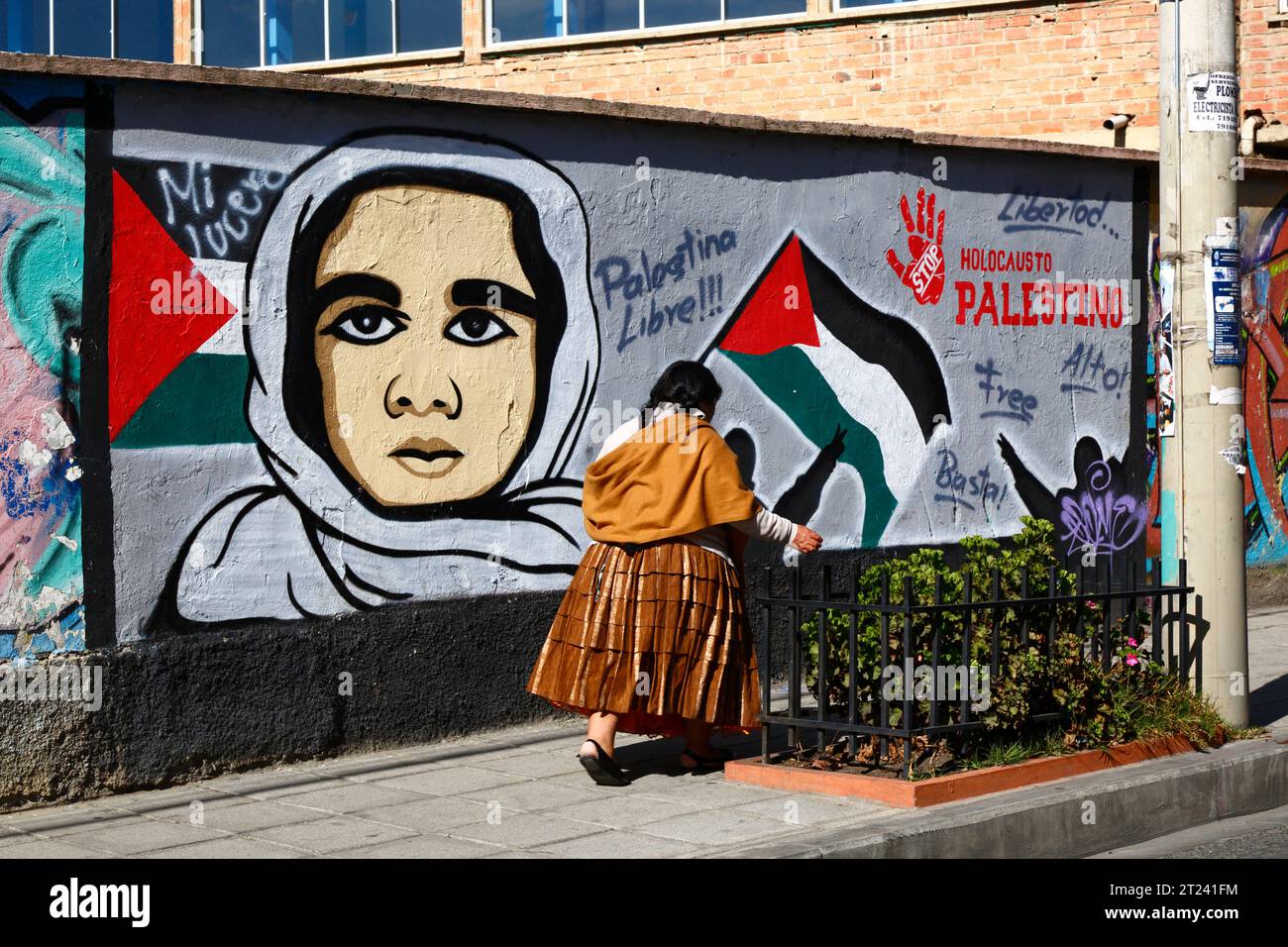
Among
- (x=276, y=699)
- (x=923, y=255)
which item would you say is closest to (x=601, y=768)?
(x=276, y=699)

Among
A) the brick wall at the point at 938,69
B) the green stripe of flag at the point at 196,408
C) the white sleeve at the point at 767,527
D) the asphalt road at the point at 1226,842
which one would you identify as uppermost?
the brick wall at the point at 938,69

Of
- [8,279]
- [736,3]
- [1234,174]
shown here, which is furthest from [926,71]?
[8,279]

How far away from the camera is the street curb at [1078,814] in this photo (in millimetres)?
5734

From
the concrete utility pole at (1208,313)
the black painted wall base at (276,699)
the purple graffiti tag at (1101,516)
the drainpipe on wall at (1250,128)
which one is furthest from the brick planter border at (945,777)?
the drainpipe on wall at (1250,128)

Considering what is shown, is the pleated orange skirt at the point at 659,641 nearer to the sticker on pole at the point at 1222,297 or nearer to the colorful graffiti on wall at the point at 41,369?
the colorful graffiti on wall at the point at 41,369

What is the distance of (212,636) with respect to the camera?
6992mm

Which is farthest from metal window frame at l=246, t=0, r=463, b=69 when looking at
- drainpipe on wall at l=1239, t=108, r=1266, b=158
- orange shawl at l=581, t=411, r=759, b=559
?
orange shawl at l=581, t=411, r=759, b=559

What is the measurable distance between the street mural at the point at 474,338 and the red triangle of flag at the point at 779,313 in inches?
0.8

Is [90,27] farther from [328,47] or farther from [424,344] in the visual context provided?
[424,344]

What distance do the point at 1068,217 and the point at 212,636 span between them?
21.5 ft

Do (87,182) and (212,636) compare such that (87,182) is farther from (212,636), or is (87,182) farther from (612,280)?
(612,280)

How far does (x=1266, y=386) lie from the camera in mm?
12164

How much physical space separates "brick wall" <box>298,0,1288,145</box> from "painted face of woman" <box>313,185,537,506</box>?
7947 mm

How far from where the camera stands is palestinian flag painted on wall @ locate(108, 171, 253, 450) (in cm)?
677
